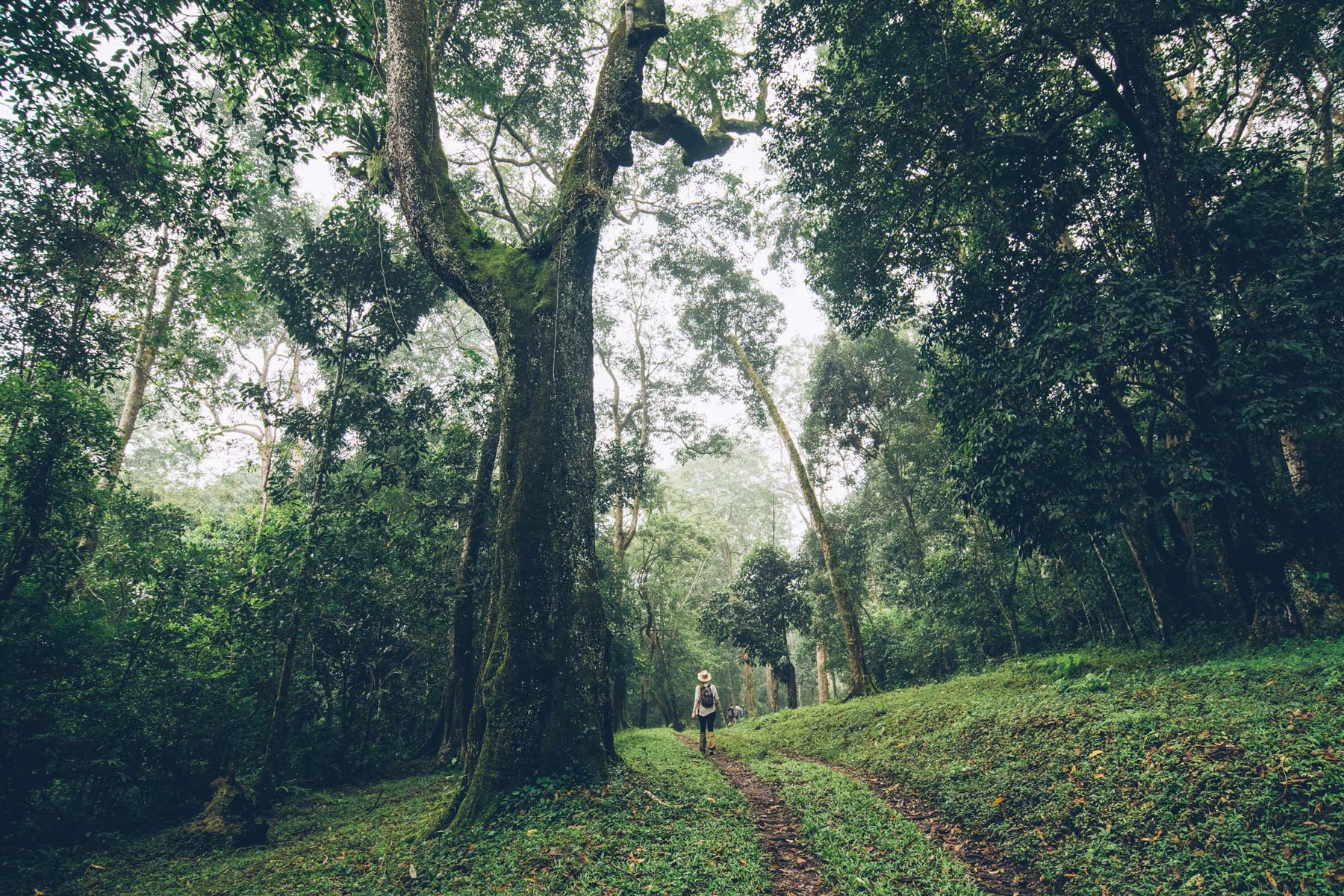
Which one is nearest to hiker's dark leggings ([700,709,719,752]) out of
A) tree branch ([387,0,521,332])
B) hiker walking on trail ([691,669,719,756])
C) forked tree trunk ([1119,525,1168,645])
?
hiker walking on trail ([691,669,719,756])

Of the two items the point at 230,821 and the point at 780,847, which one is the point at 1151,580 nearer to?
the point at 780,847

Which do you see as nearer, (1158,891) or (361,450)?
(1158,891)

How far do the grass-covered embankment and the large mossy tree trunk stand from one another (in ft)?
13.2

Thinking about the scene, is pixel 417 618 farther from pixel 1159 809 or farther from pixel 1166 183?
pixel 1166 183

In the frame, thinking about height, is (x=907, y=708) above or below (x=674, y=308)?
below

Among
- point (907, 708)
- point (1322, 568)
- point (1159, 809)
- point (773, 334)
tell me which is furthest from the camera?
point (773, 334)

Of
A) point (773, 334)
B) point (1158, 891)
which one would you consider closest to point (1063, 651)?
point (1158, 891)

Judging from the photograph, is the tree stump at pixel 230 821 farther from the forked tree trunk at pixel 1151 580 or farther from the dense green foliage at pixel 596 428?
the forked tree trunk at pixel 1151 580

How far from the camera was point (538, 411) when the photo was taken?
639cm

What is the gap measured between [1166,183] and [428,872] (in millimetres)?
11084

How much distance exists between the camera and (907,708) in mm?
8969

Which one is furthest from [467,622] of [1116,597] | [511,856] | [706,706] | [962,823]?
[1116,597]

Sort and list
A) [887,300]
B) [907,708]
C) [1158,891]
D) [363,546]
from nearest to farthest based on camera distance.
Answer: [1158,891] → [907,708] → [887,300] → [363,546]

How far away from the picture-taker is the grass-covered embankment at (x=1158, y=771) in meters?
3.30
